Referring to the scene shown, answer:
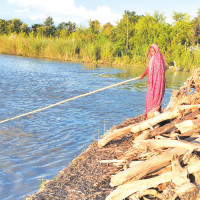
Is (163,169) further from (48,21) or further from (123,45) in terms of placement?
(48,21)

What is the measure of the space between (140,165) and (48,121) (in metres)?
4.62

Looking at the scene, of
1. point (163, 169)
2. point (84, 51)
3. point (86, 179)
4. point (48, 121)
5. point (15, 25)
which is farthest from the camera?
point (15, 25)

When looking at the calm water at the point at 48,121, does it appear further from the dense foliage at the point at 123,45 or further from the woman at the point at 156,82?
the dense foliage at the point at 123,45

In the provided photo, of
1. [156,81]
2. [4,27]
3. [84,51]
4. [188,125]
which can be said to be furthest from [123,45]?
[188,125]

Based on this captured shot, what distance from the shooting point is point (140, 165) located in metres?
3.16

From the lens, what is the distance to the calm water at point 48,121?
455 centimetres

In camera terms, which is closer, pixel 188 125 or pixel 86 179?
pixel 86 179

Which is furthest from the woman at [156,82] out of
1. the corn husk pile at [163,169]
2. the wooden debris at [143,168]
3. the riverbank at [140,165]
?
the wooden debris at [143,168]

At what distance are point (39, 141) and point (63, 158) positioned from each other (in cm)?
107

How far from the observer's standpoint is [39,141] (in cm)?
597

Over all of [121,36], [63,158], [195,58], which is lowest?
[63,158]

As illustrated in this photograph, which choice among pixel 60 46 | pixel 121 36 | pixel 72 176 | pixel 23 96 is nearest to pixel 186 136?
pixel 72 176

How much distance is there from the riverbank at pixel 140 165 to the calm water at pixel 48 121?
603 mm

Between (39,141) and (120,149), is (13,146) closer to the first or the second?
(39,141)
